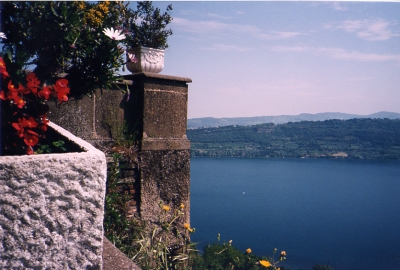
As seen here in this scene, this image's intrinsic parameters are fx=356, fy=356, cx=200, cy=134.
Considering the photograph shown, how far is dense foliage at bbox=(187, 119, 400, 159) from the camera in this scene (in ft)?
194

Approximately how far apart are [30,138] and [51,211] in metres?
0.54

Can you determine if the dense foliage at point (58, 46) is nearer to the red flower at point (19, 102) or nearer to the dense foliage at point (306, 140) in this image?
the red flower at point (19, 102)

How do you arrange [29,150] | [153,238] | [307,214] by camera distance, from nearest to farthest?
[29,150]
[153,238]
[307,214]

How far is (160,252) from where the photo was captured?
10.8 feet

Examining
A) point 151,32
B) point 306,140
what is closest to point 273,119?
point 306,140

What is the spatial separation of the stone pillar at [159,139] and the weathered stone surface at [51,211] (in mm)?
1994

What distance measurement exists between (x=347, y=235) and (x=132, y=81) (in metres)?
30.1

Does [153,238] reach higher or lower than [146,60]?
lower

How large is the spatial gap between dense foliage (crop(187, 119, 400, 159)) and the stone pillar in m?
50.9

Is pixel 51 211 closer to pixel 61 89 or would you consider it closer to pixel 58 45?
pixel 61 89

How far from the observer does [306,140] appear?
231 feet

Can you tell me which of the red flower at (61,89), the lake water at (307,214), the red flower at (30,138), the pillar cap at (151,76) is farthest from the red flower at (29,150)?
the lake water at (307,214)

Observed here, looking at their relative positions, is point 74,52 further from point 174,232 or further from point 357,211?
point 357,211

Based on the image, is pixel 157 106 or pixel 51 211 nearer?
pixel 51 211
